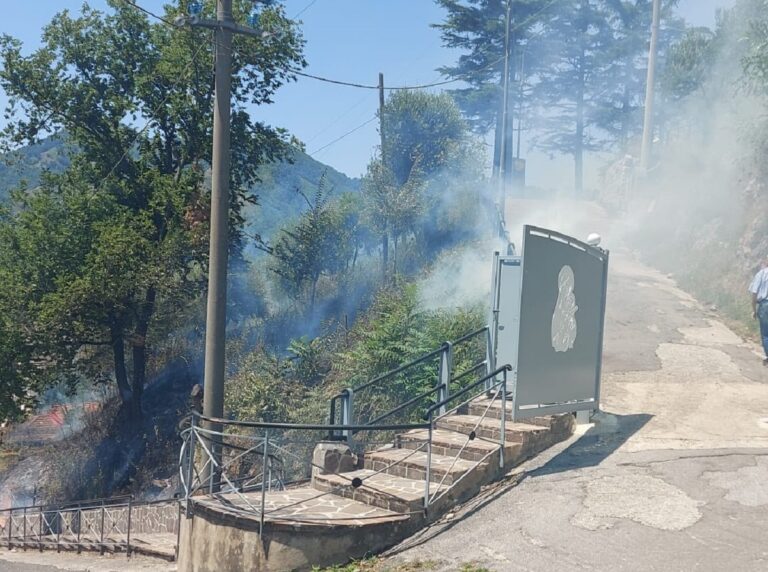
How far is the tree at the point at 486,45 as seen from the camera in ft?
114

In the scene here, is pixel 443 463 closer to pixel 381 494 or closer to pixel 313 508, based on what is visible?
pixel 381 494

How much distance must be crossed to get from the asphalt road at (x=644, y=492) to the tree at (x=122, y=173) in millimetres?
13389

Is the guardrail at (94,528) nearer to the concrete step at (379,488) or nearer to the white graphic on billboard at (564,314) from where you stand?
the concrete step at (379,488)

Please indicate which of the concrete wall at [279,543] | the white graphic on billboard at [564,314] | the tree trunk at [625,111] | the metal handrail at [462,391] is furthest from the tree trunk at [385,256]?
the tree trunk at [625,111]

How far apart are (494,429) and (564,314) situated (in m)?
1.56

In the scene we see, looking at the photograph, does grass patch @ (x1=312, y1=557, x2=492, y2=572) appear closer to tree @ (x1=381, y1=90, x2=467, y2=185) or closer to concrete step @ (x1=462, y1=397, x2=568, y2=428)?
concrete step @ (x1=462, y1=397, x2=568, y2=428)

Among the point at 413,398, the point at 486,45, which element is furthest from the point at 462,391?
the point at 486,45

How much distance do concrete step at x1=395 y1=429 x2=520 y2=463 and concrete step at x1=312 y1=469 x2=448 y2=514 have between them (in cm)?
48

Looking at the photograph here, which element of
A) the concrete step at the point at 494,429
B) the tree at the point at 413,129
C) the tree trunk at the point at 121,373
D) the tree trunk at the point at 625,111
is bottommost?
the tree trunk at the point at 121,373

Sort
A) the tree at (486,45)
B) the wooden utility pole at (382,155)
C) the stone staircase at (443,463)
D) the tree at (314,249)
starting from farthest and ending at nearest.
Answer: the tree at (486,45), the tree at (314,249), the wooden utility pole at (382,155), the stone staircase at (443,463)

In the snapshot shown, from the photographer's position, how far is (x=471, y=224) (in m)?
21.9

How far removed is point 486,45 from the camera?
35.7m

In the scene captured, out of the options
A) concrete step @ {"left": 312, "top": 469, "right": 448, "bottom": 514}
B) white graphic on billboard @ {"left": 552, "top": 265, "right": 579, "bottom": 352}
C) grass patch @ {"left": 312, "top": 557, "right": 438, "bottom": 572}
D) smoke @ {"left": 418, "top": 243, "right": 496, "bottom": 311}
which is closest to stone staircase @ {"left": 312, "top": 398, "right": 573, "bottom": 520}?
concrete step @ {"left": 312, "top": 469, "right": 448, "bottom": 514}

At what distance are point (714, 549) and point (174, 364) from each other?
70.8 ft
